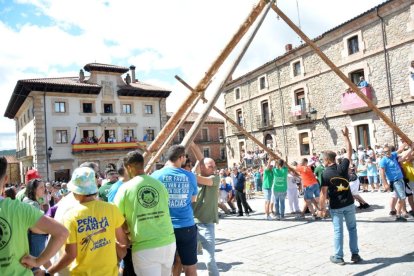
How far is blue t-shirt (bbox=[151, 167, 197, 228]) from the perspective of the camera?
12.5ft

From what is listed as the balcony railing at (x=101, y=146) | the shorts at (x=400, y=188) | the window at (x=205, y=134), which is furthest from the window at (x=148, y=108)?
the shorts at (x=400, y=188)

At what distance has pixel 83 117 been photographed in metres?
32.2

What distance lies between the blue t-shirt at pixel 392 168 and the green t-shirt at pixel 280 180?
2614 millimetres

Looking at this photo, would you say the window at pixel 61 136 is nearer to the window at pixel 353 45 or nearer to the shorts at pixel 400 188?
the window at pixel 353 45

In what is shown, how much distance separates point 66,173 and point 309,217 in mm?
26460

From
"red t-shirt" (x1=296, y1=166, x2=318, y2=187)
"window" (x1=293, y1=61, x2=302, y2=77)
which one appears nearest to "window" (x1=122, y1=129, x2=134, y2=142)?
"window" (x1=293, y1=61, x2=302, y2=77)

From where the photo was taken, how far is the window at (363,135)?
21.7 meters

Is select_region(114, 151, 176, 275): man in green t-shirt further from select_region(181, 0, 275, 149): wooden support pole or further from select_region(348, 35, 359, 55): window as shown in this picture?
select_region(348, 35, 359, 55): window

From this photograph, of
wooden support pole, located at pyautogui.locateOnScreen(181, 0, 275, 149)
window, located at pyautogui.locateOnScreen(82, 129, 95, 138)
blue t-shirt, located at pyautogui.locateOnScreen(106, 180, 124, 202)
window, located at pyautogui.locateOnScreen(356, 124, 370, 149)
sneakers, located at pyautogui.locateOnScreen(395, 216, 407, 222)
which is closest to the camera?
wooden support pole, located at pyautogui.locateOnScreen(181, 0, 275, 149)

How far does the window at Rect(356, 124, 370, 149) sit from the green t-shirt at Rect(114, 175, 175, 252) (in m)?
21.3

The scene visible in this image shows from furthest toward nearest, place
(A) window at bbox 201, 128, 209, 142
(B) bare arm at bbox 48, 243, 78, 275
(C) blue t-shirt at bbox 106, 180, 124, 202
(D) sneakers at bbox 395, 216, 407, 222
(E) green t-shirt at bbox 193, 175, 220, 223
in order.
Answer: (A) window at bbox 201, 128, 209, 142, (D) sneakers at bbox 395, 216, 407, 222, (E) green t-shirt at bbox 193, 175, 220, 223, (C) blue t-shirt at bbox 106, 180, 124, 202, (B) bare arm at bbox 48, 243, 78, 275

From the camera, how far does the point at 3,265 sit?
2104mm

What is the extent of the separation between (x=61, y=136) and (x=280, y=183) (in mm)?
26533

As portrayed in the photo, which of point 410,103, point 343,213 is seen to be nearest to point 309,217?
point 343,213
